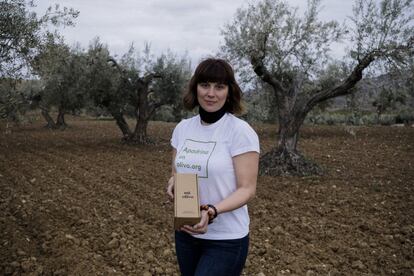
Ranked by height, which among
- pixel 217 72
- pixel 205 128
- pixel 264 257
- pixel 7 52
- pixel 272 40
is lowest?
pixel 264 257

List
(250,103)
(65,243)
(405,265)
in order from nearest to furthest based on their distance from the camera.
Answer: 1. (405,265)
2. (65,243)
3. (250,103)

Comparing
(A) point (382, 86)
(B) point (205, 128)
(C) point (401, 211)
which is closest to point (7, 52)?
(B) point (205, 128)

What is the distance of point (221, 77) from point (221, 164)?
56cm

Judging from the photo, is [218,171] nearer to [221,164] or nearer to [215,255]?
[221,164]

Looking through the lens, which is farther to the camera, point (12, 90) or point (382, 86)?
point (382, 86)

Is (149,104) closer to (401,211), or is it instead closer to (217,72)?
(401,211)

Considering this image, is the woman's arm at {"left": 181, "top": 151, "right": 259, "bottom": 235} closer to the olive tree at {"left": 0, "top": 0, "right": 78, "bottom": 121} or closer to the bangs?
the bangs

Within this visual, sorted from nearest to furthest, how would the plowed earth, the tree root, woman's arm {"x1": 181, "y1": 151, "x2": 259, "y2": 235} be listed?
woman's arm {"x1": 181, "y1": 151, "x2": 259, "y2": 235} < the plowed earth < the tree root

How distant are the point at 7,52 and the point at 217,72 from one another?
6.01 meters

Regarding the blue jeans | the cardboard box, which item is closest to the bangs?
the cardboard box

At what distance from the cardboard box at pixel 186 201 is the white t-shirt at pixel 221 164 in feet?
0.41

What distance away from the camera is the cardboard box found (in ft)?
7.48

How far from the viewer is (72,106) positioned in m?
18.8

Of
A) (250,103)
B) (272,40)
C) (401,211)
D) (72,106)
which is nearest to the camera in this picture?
(401,211)
